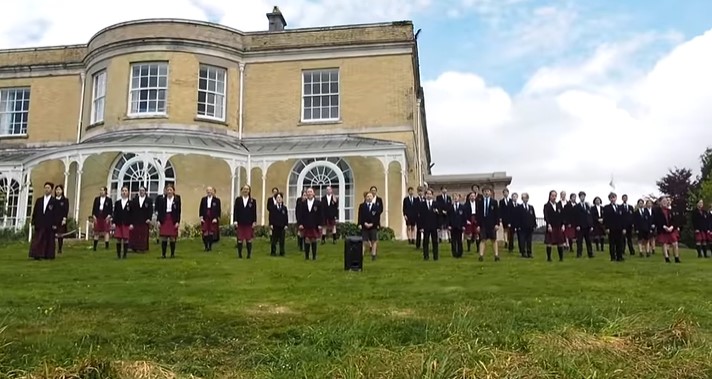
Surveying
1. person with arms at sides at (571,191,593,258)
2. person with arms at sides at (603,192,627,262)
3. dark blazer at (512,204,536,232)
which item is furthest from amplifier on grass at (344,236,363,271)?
person with arms at sides at (603,192,627,262)

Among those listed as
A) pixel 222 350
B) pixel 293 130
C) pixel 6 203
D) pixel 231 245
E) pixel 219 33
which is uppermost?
pixel 219 33

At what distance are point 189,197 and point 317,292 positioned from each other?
53.2 feet

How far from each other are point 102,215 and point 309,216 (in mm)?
6108

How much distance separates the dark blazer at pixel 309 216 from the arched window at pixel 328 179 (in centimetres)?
856

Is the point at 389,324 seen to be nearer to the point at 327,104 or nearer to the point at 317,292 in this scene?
the point at 317,292

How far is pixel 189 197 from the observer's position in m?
25.4

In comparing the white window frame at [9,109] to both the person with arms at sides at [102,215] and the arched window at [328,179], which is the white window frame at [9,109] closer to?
the arched window at [328,179]

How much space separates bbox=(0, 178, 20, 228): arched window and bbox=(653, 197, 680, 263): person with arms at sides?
22791mm

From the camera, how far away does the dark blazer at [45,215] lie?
15.7 m

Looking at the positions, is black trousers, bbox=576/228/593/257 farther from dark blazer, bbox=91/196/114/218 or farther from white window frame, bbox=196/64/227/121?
white window frame, bbox=196/64/227/121

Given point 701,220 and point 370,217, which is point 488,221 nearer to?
point 370,217

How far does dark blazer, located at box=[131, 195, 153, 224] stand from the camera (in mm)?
16484

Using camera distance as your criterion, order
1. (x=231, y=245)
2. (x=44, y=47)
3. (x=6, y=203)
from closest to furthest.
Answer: (x=231, y=245) < (x=6, y=203) < (x=44, y=47)

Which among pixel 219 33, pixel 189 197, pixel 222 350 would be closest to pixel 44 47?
pixel 219 33
